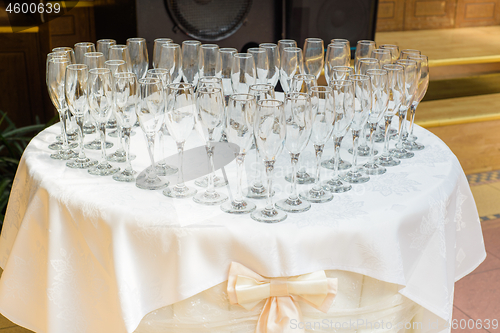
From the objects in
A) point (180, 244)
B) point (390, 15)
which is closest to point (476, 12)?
point (390, 15)

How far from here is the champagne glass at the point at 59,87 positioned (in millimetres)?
1139

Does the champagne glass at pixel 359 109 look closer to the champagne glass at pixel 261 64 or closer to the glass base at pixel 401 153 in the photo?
the glass base at pixel 401 153

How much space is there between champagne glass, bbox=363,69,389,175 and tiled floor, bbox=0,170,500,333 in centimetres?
97

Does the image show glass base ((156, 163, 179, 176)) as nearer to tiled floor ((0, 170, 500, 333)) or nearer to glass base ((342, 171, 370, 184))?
glass base ((342, 171, 370, 184))

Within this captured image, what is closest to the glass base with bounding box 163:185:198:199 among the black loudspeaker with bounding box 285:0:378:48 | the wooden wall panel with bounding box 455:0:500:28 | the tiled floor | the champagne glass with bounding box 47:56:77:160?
the champagne glass with bounding box 47:56:77:160

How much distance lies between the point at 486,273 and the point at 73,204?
6.09ft

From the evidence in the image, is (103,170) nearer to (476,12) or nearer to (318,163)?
(318,163)

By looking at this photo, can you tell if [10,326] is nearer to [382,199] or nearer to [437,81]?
[382,199]

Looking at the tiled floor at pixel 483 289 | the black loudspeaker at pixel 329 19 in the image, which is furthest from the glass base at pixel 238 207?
the black loudspeaker at pixel 329 19

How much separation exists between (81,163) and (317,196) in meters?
0.53

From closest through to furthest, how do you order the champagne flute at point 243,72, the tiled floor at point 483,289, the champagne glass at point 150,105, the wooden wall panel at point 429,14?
the champagne glass at point 150,105, the champagne flute at point 243,72, the tiled floor at point 483,289, the wooden wall panel at point 429,14

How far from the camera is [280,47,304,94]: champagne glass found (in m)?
1.41

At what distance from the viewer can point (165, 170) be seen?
1124 mm

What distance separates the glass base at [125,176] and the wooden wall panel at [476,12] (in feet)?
17.4
